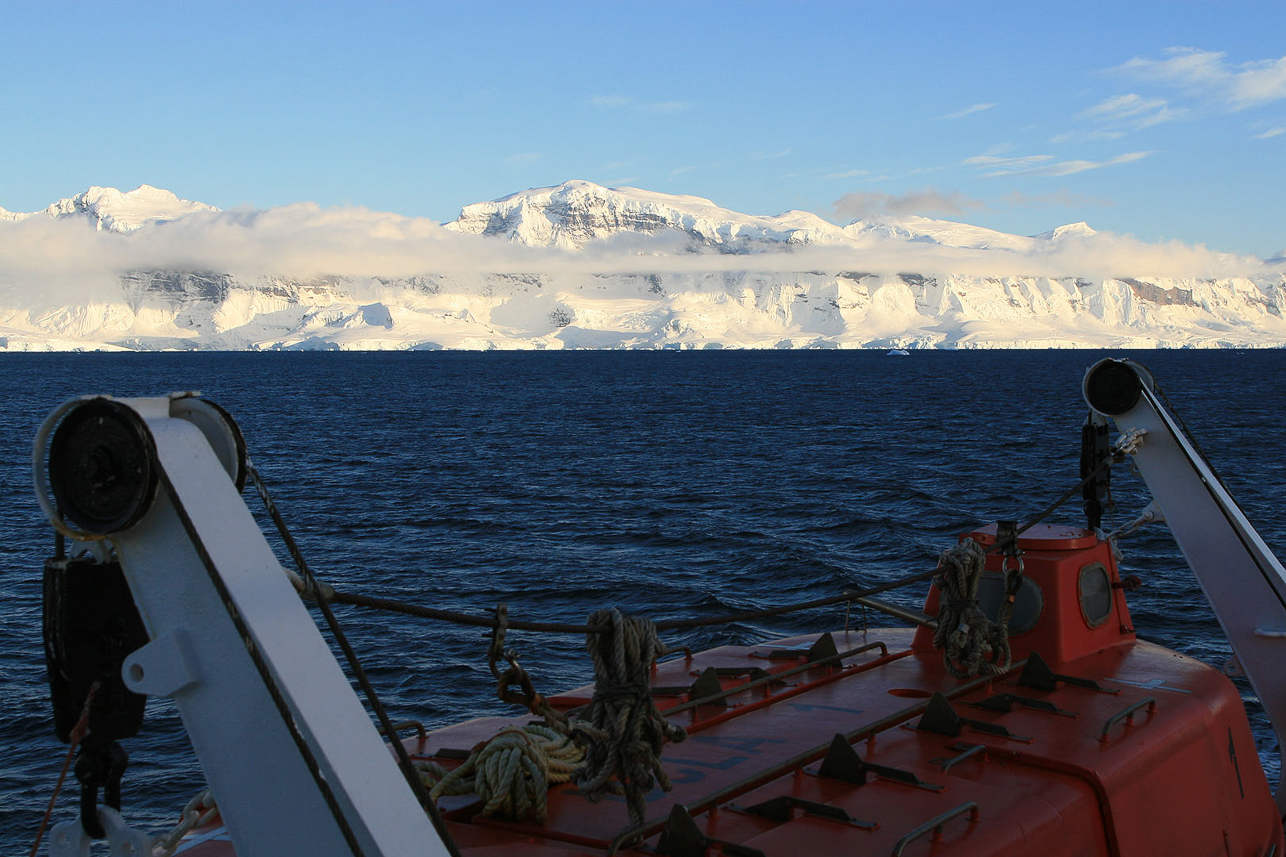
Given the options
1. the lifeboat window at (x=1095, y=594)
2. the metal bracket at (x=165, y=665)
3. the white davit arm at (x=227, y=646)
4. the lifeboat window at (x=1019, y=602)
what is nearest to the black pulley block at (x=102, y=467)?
the white davit arm at (x=227, y=646)

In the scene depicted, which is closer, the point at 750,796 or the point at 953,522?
the point at 750,796

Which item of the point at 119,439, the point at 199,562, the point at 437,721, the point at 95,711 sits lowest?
the point at 437,721

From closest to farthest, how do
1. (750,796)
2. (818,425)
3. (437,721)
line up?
1. (750,796)
2. (437,721)
3. (818,425)

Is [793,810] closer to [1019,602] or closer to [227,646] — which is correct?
[227,646]

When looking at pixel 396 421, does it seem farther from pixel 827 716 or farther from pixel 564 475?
pixel 827 716

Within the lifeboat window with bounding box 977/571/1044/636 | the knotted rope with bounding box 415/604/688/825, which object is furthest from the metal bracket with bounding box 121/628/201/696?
the lifeboat window with bounding box 977/571/1044/636

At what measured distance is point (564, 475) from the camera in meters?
47.4

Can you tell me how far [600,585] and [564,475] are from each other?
21.1 metres

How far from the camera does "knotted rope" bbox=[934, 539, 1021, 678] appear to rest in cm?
927

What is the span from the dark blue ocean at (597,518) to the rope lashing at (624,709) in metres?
11.3

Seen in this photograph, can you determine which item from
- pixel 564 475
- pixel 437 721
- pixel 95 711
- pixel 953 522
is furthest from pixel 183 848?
pixel 564 475

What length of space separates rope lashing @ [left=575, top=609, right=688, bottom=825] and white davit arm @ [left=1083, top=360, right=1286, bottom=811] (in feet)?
26.0

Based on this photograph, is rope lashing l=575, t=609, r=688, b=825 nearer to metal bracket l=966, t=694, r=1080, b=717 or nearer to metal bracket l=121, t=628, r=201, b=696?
metal bracket l=121, t=628, r=201, b=696

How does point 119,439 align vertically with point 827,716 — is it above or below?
above
